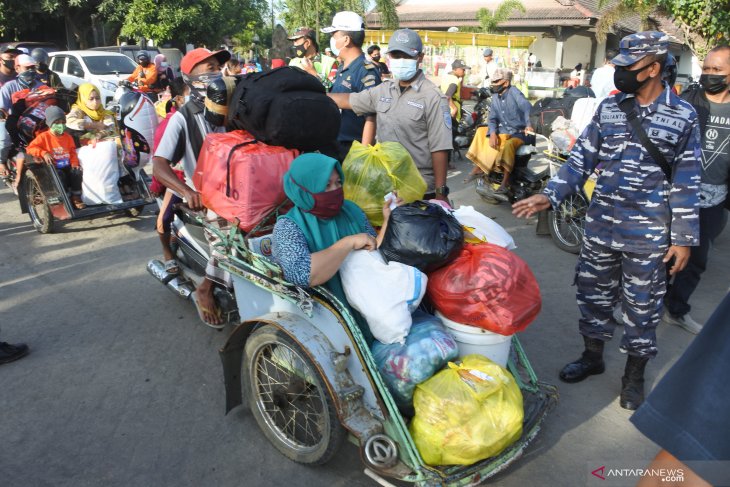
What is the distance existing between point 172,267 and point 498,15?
996 inches

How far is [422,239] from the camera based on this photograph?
107 inches

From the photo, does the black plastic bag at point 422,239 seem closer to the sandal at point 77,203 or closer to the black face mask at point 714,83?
the black face mask at point 714,83

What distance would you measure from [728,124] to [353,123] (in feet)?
9.67

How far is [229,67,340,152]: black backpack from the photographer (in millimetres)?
3096

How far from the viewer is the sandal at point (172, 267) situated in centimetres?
456

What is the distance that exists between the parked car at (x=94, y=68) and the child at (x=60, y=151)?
28.4ft

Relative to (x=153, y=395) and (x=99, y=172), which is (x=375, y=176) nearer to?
(x=153, y=395)

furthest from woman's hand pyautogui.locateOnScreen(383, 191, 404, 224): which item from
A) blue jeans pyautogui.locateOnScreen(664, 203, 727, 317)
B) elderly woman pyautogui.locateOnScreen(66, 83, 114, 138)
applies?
elderly woman pyautogui.locateOnScreen(66, 83, 114, 138)

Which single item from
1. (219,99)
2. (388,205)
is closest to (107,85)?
(219,99)

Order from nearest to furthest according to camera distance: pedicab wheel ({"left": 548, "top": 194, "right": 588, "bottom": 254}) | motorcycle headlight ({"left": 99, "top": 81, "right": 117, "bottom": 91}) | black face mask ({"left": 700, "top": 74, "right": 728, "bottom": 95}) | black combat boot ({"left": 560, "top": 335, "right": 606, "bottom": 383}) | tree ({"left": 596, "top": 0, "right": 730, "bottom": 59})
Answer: black combat boot ({"left": 560, "top": 335, "right": 606, "bottom": 383}) < black face mask ({"left": 700, "top": 74, "right": 728, "bottom": 95}) < pedicab wheel ({"left": 548, "top": 194, "right": 588, "bottom": 254}) < tree ({"left": 596, "top": 0, "right": 730, "bottom": 59}) < motorcycle headlight ({"left": 99, "top": 81, "right": 117, "bottom": 91})

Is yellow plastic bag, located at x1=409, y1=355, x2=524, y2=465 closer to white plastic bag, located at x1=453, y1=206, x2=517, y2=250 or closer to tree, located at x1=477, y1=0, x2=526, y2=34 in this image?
white plastic bag, located at x1=453, y1=206, x2=517, y2=250

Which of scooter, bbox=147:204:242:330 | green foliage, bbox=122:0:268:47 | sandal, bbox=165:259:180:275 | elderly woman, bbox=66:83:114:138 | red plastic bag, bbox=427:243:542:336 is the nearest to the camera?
red plastic bag, bbox=427:243:542:336

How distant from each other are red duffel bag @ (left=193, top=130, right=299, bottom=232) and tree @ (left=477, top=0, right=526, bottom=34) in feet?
84.5

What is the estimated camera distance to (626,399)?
3457 mm
